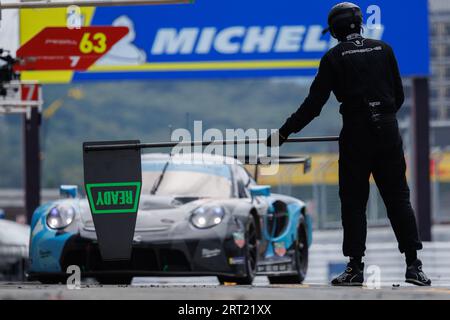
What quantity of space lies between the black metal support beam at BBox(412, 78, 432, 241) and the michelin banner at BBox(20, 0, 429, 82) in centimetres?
122

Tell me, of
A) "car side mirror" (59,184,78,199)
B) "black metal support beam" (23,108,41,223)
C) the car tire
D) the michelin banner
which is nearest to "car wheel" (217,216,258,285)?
the car tire

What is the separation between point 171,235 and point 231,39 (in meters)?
11.4

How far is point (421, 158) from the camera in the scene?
76.9 ft

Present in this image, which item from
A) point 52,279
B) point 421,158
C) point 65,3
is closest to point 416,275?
point 65,3

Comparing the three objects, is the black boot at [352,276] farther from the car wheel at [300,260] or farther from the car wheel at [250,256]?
the car wheel at [300,260]

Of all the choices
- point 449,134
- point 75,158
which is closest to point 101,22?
point 449,134

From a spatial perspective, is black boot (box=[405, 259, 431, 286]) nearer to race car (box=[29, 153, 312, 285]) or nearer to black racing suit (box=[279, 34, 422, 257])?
black racing suit (box=[279, 34, 422, 257])

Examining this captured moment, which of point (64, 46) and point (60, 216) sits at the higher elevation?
point (64, 46)

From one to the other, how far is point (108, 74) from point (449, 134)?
3425 centimetres

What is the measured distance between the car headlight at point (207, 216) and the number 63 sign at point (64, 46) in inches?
100

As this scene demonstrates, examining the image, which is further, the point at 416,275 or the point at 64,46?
the point at 64,46

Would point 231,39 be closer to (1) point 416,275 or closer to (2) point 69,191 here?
(2) point 69,191

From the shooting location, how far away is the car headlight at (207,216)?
36.0ft
